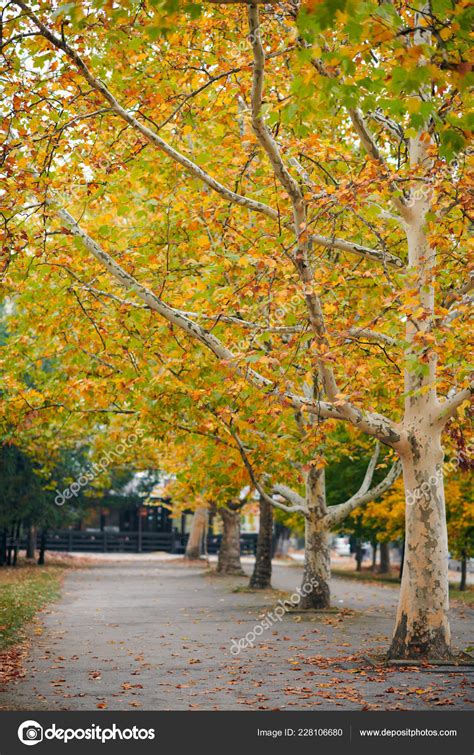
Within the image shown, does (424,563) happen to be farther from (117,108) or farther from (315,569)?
(315,569)

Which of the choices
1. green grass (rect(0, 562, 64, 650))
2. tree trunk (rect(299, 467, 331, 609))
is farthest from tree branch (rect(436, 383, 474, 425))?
tree trunk (rect(299, 467, 331, 609))

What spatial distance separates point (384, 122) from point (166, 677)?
772cm

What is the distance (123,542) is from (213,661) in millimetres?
46797

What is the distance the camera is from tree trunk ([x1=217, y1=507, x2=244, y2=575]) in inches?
1324

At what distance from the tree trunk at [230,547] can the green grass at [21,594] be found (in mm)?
6262

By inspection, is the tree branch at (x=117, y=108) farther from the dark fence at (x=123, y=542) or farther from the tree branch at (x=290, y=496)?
the dark fence at (x=123, y=542)

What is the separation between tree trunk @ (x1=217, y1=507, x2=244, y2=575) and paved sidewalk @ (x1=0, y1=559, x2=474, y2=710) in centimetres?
1097

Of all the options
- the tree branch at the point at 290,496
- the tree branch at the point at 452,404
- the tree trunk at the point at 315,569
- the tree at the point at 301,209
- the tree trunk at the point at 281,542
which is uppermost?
the tree at the point at 301,209

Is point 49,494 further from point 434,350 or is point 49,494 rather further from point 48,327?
point 434,350

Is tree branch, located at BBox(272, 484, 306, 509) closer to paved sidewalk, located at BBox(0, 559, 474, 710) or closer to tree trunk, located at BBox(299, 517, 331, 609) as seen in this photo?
tree trunk, located at BBox(299, 517, 331, 609)

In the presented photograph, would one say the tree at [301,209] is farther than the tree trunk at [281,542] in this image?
No

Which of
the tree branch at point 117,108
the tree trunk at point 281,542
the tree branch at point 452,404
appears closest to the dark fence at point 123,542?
the tree trunk at point 281,542

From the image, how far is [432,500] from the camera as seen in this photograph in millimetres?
11094

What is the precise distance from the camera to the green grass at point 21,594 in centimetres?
1414
